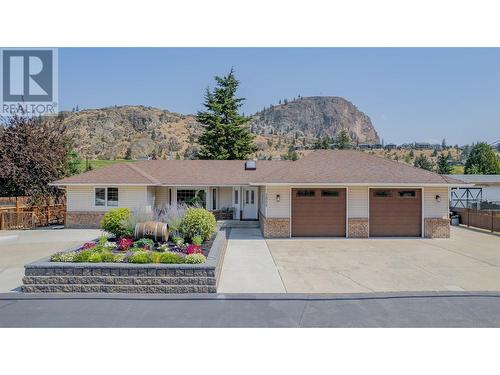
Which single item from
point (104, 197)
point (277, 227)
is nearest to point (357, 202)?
point (277, 227)

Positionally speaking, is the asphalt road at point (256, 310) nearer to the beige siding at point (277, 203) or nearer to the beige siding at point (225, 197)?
the beige siding at point (277, 203)

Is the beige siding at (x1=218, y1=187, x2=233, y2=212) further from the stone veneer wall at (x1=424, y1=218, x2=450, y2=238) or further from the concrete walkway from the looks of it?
the stone veneer wall at (x1=424, y1=218, x2=450, y2=238)

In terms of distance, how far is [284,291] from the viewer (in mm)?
8188

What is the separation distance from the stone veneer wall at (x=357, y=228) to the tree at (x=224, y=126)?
901 inches

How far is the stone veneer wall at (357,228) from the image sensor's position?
53.7 feet

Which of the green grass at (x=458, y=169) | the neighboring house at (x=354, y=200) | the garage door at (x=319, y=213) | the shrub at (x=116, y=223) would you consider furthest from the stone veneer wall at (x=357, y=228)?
the green grass at (x=458, y=169)

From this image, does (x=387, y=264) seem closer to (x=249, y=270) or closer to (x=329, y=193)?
(x=249, y=270)

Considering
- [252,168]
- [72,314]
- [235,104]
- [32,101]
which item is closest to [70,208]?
[32,101]

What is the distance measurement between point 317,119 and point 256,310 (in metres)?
134

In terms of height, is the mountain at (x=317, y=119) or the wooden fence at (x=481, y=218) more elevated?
the mountain at (x=317, y=119)

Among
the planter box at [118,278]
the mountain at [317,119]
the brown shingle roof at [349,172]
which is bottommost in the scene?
the planter box at [118,278]

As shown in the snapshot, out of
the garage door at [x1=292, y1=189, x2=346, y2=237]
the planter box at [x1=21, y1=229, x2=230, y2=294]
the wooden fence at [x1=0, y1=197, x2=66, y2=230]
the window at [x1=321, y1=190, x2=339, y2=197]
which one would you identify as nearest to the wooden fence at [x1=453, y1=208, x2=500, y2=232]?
the garage door at [x1=292, y1=189, x2=346, y2=237]

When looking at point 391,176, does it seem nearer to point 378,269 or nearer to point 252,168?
point 378,269
